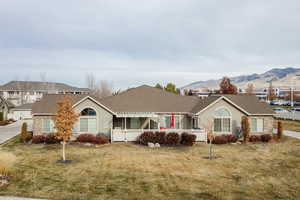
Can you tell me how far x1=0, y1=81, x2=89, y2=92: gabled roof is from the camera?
7712cm

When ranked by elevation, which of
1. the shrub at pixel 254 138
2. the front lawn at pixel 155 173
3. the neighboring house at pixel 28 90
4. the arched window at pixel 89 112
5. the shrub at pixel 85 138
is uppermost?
the neighboring house at pixel 28 90

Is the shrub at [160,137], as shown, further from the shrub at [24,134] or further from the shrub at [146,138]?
the shrub at [24,134]

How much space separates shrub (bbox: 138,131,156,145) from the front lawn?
2.16 m

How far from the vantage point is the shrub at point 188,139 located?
23984 mm

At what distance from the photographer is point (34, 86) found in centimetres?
8194

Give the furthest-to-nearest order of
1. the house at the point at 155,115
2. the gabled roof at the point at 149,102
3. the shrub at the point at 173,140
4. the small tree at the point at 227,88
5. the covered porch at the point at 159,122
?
the small tree at the point at 227,88 < the gabled roof at the point at 149,102 < the covered porch at the point at 159,122 < the house at the point at 155,115 < the shrub at the point at 173,140

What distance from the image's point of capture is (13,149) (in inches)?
853

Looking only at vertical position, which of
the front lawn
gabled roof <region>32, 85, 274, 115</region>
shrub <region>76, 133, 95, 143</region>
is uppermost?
gabled roof <region>32, 85, 274, 115</region>

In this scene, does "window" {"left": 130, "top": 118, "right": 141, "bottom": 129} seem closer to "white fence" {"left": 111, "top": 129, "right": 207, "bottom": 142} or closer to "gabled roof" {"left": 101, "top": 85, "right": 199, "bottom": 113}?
"gabled roof" {"left": 101, "top": 85, "right": 199, "bottom": 113}

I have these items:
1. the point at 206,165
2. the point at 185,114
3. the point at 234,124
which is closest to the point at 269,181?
the point at 206,165

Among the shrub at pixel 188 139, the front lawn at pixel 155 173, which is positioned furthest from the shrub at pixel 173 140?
the front lawn at pixel 155 173

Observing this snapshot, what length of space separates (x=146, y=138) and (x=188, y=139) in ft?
13.8

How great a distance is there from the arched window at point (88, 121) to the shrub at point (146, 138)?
534 centimetres

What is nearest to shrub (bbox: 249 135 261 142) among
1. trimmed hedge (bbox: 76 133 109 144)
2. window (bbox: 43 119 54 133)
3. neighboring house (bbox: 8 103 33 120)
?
trimmed hedge (bbox: 76 133 109 144)
